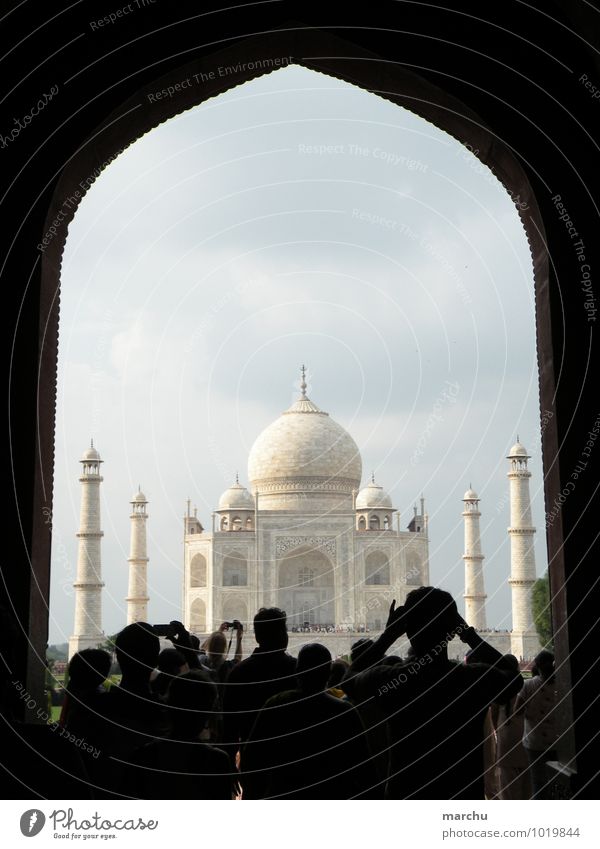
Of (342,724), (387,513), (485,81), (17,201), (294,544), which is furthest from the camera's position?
(387,513)

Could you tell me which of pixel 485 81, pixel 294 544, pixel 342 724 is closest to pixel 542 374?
pixel 485 81

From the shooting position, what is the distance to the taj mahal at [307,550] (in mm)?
28828

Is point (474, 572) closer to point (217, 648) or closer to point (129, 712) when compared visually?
point (217, 648)

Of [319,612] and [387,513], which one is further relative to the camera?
[387,513]

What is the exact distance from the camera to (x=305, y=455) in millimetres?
33594

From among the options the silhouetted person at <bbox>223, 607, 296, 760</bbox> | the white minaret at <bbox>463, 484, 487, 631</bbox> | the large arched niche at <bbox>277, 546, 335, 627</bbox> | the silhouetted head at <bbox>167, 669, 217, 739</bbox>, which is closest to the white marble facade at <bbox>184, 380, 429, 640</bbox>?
the large arched niche at <bbox>277, 546, 335, 627</bbox>

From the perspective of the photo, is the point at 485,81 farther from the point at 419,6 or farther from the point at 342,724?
the point at 342,724

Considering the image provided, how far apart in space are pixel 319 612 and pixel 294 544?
2.19 metres

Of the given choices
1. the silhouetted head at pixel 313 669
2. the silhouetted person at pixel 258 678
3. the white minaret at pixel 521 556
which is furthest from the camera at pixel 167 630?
the white minaret at pixel 521 556

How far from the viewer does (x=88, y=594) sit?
28953mm

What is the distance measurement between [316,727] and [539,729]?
1516mm

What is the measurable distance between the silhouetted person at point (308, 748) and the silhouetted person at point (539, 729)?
130 cm

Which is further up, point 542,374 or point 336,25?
point 336,25
